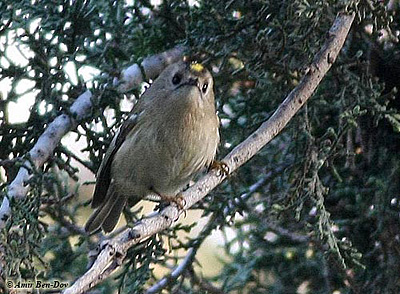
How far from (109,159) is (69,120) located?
1.21 feet

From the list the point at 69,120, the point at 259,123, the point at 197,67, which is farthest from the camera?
the point at 259,123

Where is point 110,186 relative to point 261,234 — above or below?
above

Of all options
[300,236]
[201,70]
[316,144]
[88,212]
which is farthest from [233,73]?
[88,212]

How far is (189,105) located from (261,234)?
74cm

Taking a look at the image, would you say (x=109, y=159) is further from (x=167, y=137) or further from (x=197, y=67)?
(x=197, y=67)

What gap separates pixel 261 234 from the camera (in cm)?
349

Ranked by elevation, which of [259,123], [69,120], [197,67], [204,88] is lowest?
[259,123]

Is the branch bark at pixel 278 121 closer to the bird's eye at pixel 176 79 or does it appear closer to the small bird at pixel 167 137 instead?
the small bird at pixel 167 137

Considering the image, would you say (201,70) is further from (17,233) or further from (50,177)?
(17,233)

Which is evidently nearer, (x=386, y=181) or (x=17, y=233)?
(x=17, y=233)

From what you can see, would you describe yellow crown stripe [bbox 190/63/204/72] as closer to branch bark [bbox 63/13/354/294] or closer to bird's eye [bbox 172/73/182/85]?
bird's eye [bbox 172/73/182/85]

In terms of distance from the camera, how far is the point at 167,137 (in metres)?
3.05

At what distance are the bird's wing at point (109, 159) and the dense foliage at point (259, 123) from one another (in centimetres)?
4

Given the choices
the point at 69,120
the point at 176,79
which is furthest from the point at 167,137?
the point at 69,120
